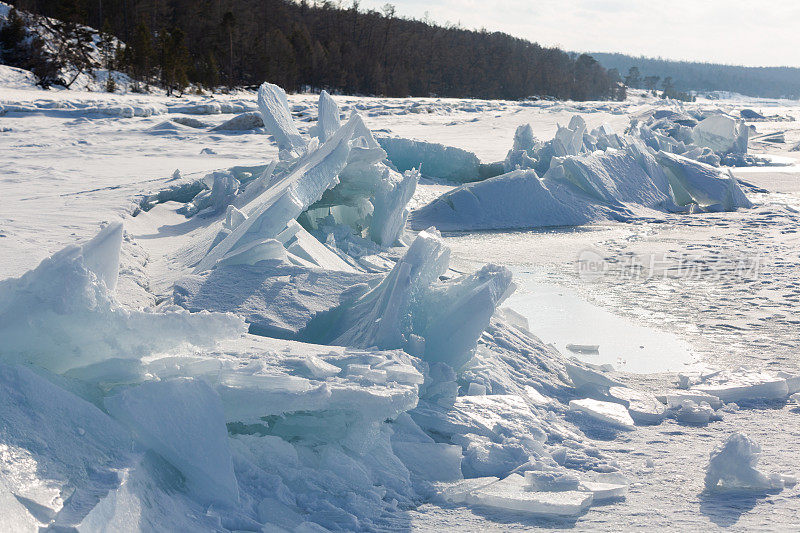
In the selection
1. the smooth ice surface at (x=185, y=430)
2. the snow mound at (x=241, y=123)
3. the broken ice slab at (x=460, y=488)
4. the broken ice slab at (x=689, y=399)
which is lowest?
the broken ice slab at (x=460, y=488)

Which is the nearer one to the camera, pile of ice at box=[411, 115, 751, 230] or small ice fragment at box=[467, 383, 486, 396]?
small ice fragment at box=[467, 383, 486, 396]

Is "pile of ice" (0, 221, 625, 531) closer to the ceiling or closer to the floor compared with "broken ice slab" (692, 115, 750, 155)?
closer to the floor

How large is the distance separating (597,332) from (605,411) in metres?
1.32

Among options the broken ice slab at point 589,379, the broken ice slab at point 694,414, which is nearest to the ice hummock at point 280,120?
the broken ice slab at point 589,379

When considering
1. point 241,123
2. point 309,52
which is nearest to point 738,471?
point 241,123

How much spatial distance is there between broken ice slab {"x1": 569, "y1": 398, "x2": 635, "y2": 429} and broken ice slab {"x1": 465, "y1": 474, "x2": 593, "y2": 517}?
720mm

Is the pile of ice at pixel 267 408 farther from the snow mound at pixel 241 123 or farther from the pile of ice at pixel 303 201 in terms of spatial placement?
the snow mound at pixel 241 123

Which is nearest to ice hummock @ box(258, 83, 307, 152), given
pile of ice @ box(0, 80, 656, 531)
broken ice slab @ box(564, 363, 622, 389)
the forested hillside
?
pile of ice @ box(0, 80, 656, 531)

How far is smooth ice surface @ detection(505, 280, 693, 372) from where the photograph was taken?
3758 mm

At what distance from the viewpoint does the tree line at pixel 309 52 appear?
81.5 feet

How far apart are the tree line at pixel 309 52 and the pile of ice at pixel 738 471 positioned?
21.5m

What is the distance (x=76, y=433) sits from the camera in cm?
179

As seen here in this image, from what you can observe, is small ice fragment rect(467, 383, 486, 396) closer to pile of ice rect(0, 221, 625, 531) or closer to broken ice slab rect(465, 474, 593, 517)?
pile of ice rect(0, 221, 625, 531)

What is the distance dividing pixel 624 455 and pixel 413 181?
2.91 m
